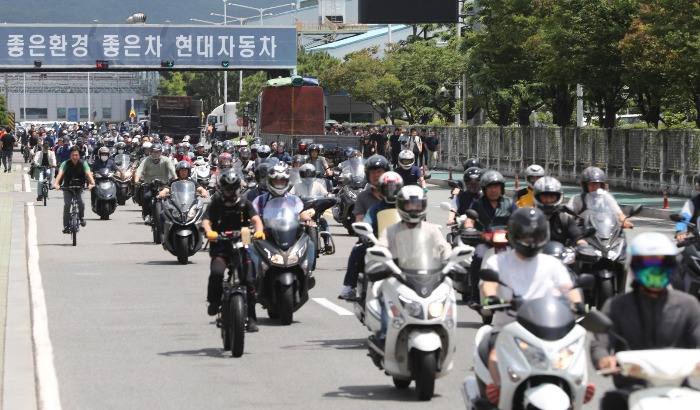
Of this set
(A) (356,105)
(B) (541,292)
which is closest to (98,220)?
(B) (541,292)

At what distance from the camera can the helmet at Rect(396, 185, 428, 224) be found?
10.9m

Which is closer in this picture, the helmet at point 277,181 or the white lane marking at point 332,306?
the helmet at point 277,181

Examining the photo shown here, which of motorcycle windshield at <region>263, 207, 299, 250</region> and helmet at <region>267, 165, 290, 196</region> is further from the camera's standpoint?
helmet at <region>267, 165, 290, 196</region>

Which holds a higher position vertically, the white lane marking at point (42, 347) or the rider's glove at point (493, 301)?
the rider's glove at point (493, 301)

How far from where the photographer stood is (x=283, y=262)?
14328mm

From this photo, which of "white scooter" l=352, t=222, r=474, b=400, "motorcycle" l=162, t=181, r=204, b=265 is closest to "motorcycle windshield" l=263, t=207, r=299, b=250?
"white scooter" l=352, t=222, r=474, b=400

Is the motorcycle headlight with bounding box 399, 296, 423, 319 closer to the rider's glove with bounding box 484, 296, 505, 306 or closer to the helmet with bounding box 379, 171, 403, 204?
the rider's glove with bounding box 484, 296, 505, 306

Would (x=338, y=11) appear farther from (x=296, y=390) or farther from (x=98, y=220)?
(x=296, y=390)

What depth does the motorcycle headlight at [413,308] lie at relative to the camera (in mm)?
10219

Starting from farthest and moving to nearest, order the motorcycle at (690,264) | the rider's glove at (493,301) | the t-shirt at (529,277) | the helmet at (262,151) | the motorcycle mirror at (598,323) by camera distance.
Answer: the helmet at (262,151) < the motorcycle at (690,264) < the t-shirt at (529,277) < the rider's glove at (493,301) < the motorcycle mirror at (598,323)

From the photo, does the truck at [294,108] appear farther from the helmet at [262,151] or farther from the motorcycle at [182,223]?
the motorcycle at [182,223]

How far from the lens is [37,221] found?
32.0 m

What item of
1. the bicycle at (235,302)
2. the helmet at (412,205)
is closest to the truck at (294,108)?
the bicycle at (235,302)

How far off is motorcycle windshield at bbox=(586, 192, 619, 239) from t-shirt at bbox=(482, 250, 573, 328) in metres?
6.69
